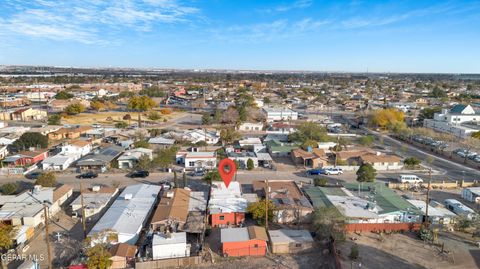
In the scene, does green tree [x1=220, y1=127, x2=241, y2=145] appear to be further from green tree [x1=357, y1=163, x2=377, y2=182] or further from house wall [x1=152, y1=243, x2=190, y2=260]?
house wall [x1=152, y1=243, x2=190, y2=260]

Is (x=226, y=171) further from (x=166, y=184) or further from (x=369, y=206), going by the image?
(x=369, y=206)

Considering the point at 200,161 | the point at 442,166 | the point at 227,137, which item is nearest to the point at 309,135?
the point at 227,137

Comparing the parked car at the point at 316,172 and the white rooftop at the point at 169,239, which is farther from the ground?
the white rooftop at the point at 169,239

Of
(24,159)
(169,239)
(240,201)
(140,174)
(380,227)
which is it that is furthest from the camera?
(24,159)

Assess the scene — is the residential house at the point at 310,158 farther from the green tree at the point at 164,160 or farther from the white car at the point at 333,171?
the green tree at the point at 164,160

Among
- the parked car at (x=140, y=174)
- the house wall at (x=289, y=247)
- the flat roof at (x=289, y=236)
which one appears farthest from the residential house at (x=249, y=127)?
the house wall at (x=289, y=247)

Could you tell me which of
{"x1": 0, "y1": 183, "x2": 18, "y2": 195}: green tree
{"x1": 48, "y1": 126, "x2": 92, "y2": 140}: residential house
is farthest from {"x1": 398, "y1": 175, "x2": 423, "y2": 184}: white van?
{"x1": 48, "y1": 126, "x2": 92, "y2": 140}: residential house

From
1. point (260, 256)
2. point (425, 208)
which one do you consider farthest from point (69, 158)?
point (425, 208)
